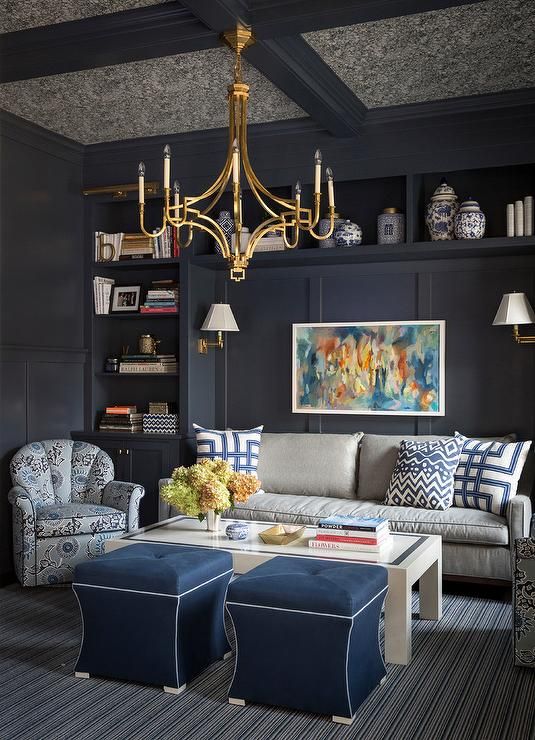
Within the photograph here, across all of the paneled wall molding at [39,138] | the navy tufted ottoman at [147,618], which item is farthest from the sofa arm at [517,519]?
the paneled wall molding at [39,138]

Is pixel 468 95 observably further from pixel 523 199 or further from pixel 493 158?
pixel 523 199

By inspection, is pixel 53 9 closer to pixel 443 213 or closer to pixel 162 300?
pixel 162 300

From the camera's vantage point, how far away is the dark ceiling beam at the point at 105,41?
12.0ft

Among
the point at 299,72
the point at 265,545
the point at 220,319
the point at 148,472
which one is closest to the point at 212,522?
the point at 265,545

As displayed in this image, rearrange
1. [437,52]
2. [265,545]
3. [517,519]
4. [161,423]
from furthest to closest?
[161,423] < [517,519] < [437,52] < [265,545]

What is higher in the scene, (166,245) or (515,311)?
(166,245)

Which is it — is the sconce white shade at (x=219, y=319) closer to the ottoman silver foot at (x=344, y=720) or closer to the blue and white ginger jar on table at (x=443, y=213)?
the blue and white ginger jar on table at (x=443, y=213)

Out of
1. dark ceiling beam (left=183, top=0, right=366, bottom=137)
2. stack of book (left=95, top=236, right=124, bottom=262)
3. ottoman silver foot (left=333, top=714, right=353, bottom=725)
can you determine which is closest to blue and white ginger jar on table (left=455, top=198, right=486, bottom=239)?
dark ceiling beam (left=183, top=0, right=366, bottom=137)

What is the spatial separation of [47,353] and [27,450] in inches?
30.8

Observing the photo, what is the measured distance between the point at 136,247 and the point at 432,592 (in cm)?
332

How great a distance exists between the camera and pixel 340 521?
12.8 ft

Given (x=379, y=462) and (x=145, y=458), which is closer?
(x=379, y=462)

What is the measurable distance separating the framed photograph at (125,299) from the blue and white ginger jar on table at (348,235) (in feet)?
5.38

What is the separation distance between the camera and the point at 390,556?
12.2 feet
